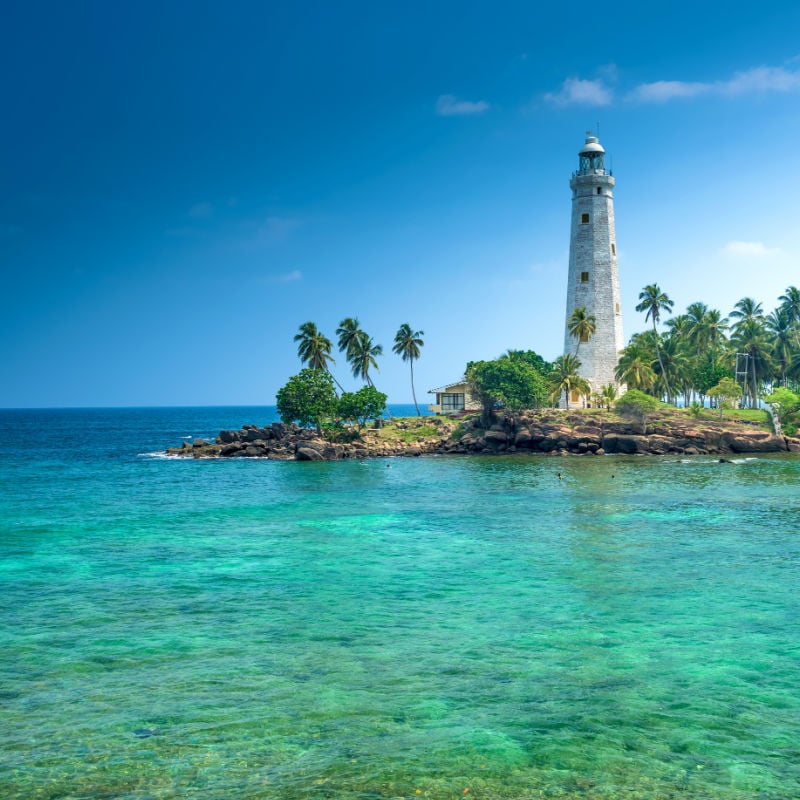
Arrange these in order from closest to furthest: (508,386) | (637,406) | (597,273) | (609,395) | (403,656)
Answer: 1. (403,656)
2. (637,406)
3. (508,386)
4. (609,395)
5. (597,273)

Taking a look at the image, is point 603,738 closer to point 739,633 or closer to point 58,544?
point 739,633

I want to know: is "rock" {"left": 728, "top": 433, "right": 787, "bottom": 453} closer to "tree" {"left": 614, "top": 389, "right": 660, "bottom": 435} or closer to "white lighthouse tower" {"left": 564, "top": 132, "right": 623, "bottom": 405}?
"tree" {"left": 614, "top": 389, "right": 660, "bottom": 435}

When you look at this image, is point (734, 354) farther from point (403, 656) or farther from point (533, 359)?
point (403, 656)

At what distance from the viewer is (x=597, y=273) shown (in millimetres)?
90062

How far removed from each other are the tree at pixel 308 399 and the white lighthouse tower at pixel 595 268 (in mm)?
29464

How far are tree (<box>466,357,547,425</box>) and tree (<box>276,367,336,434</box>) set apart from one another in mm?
17355

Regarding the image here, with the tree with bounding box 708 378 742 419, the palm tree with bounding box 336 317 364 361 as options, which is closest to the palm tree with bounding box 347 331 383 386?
the palm tree with bounding box 336 317 364 361

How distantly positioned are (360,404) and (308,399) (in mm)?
6020

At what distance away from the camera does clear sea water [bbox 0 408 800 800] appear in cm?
1287

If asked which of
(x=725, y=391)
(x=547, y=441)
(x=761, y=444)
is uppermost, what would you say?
(x=725, y=391)

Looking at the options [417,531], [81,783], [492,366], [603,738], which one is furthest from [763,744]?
[492,366]

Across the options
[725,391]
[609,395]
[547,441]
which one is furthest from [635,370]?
[547,441]

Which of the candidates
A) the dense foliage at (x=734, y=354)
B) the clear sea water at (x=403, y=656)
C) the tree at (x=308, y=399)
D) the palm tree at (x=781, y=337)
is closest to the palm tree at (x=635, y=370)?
the dense foliage at (x=734, y=354)

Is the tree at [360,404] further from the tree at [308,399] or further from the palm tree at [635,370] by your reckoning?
the palm tree at [635,370]
